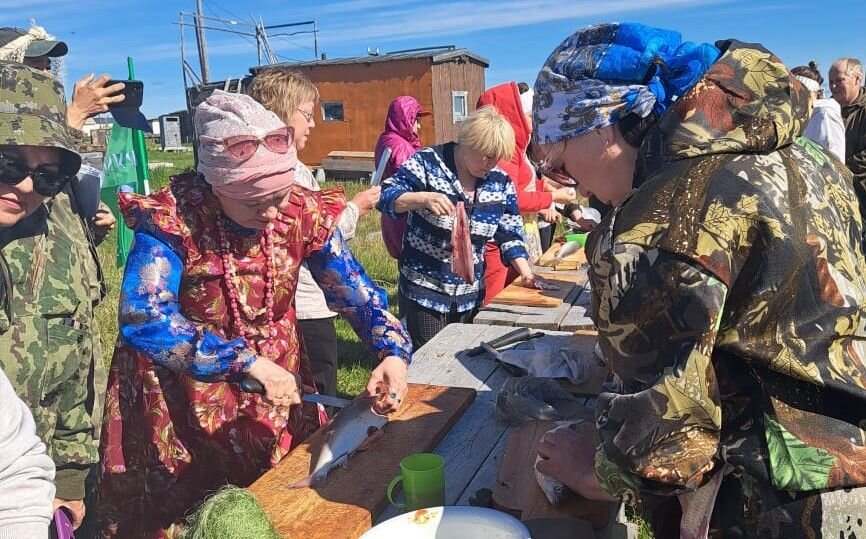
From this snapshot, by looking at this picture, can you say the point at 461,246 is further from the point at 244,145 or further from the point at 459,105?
the point at 459,105

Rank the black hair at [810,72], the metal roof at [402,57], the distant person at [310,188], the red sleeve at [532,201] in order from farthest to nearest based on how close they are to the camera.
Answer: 1. the metal roof at [402,57]
2. the black hair at [810,72]
3. the red sleeve at [532,201]
4. the distant person at [310,188]

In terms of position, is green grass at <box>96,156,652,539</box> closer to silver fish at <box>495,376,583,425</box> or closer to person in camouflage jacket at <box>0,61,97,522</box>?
silver fish at <box>495,376,583,425</box>

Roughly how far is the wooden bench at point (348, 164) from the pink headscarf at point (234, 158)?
19.0 m

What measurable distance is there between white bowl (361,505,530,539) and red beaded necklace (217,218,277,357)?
3.24ft

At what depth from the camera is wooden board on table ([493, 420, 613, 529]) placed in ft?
5.64

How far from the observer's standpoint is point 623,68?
1484 mm

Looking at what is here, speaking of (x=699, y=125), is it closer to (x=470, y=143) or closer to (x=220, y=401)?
(x=220, y=401)

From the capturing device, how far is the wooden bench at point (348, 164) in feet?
70.0

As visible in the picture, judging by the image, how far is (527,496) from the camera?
5.86ft

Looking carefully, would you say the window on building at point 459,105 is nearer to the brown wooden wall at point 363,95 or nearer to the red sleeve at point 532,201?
the brown wooden wall at point 363,95

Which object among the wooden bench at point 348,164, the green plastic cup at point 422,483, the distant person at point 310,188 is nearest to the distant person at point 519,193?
the distant person at point 310,188

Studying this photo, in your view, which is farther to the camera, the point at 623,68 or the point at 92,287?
Result: the point at 92,287

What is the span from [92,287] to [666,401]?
2.11 meters

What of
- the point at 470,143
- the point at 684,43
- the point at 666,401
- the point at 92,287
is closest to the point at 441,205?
the point at 470,143
